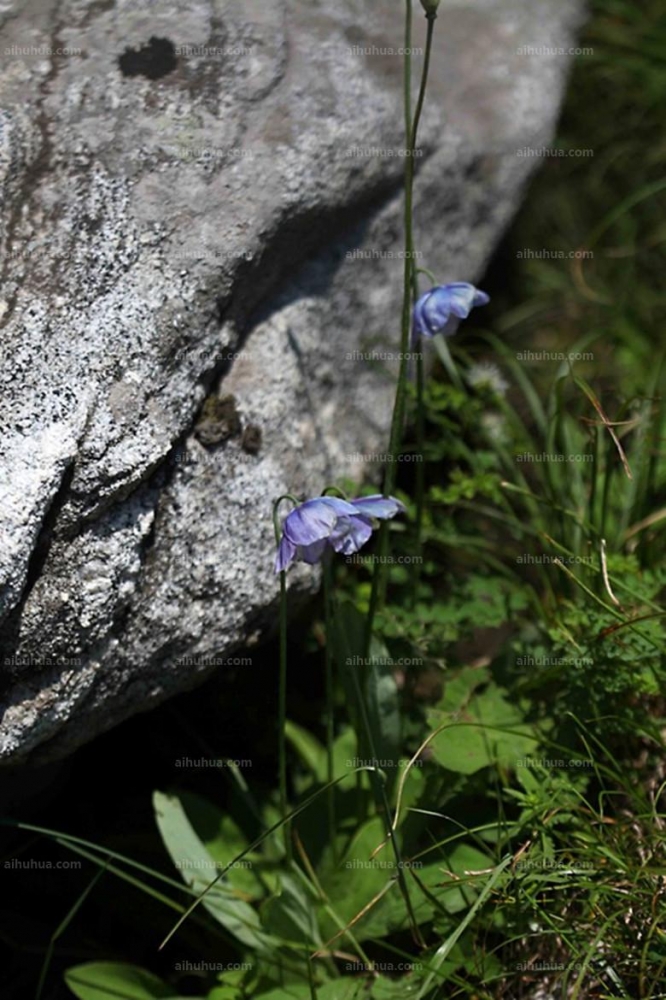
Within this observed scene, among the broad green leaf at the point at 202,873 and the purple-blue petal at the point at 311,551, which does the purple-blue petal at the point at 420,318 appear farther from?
the broad green leaf at the point at 202,873

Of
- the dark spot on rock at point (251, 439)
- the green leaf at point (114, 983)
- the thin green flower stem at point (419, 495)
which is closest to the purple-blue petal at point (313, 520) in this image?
the dark spot on rock at point (251, 439)

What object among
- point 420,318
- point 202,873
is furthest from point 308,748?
point 420,318

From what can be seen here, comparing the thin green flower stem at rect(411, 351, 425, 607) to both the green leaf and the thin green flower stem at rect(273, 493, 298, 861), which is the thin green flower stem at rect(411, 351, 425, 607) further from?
the green leaf

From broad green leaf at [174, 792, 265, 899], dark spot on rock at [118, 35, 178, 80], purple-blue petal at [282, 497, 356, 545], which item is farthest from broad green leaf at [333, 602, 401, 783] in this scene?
dark spot on rock at [118, 35, 178, 80]

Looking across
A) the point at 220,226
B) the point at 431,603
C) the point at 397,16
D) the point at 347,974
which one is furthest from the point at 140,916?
the point at 397,16

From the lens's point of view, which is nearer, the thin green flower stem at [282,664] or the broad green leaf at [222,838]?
the thin green flower stem at [282,664]

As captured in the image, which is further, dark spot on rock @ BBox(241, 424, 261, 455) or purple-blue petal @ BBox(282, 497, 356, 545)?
dark spot on rock @ BBox(241, 424, 261, 455)
